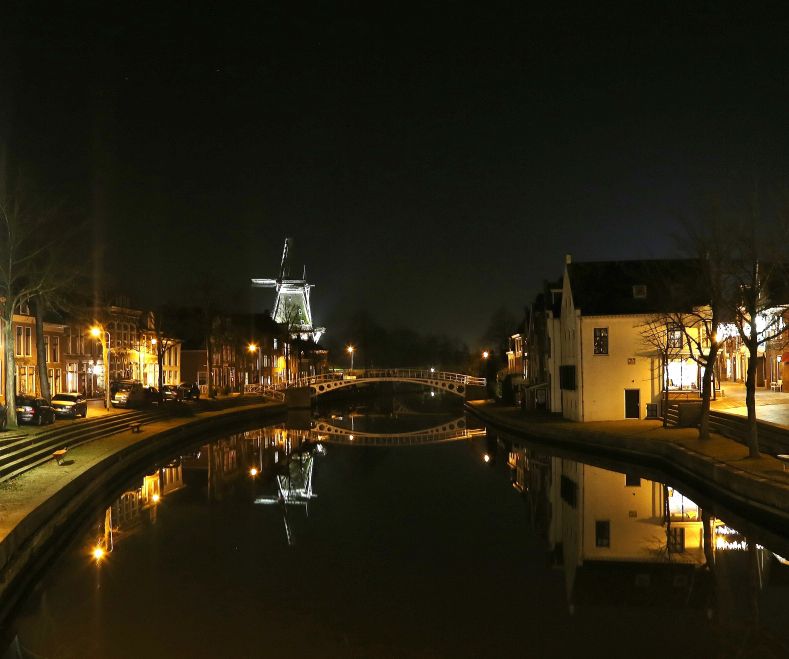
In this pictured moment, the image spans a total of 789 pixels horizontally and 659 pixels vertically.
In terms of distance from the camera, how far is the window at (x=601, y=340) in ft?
142

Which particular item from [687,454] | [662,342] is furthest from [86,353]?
[687,454]

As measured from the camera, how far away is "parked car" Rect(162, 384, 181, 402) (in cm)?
5845

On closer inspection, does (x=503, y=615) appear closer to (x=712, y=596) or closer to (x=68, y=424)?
(x=712, y=596)

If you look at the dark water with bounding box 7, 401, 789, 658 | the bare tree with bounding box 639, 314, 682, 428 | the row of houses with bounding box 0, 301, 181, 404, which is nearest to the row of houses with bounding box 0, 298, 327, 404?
the row of houses with bounding box 0, 301, 181, 404

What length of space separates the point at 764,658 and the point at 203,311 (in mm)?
61183

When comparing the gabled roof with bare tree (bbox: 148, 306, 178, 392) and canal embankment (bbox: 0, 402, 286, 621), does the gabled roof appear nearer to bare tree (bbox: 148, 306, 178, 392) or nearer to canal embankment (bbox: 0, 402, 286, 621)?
canal embankment (bbox: 0, 402, 286, 621)

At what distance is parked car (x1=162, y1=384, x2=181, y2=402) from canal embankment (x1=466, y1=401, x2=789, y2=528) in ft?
81.1

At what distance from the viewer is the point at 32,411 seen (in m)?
35.4

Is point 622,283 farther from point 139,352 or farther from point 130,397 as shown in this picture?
point 139,352

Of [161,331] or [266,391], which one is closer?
[161,331]

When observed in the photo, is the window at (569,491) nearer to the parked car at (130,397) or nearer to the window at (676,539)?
the window at (676,539)

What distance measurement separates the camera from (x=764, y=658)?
39.6 ft

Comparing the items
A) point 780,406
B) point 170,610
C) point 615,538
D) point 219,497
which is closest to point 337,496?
point 219,497

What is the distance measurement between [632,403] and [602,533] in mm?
22988
